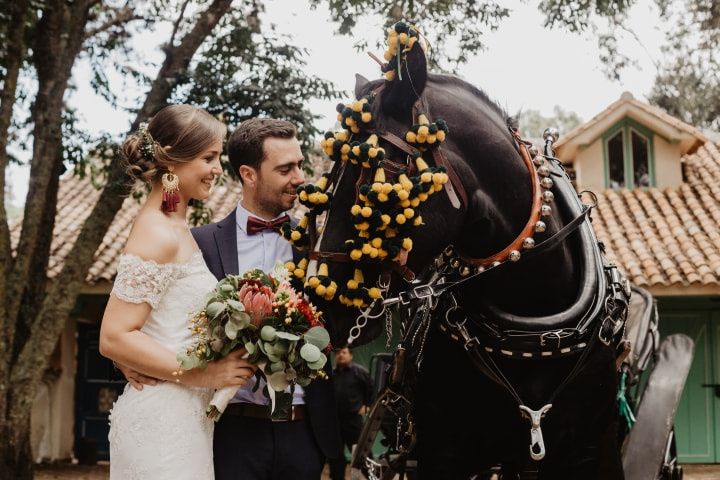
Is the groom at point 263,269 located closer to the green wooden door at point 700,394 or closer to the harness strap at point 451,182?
the harness strap at point 451,182

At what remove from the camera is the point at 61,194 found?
1520cm

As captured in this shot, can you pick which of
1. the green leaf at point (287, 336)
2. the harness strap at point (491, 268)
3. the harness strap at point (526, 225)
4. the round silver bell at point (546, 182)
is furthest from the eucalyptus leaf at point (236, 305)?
the round silver bell at point (546, 182)

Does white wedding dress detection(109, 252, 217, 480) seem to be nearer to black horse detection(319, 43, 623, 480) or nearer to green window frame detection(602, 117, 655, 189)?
black horse detection(319, 43, 623, 480)

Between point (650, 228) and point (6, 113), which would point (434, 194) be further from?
point (650, 228)

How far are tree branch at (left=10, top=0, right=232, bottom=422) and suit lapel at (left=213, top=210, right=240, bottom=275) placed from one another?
5.76 m

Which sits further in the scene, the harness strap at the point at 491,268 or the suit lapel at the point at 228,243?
the suit lapel at the point at 228,243

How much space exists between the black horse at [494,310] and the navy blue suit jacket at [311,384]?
0.33 meters

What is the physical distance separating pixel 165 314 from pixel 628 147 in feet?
41.9

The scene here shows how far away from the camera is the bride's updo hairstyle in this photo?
98.0 inches

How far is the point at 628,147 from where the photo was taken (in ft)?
45.8

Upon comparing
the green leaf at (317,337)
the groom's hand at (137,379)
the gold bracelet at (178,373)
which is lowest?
the groom's hand at (137,379)

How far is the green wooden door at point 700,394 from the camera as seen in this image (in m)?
12.2

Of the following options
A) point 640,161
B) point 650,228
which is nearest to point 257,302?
point 650,228

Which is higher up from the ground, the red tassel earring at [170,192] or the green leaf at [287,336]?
the red tassel earring at [170,192]
